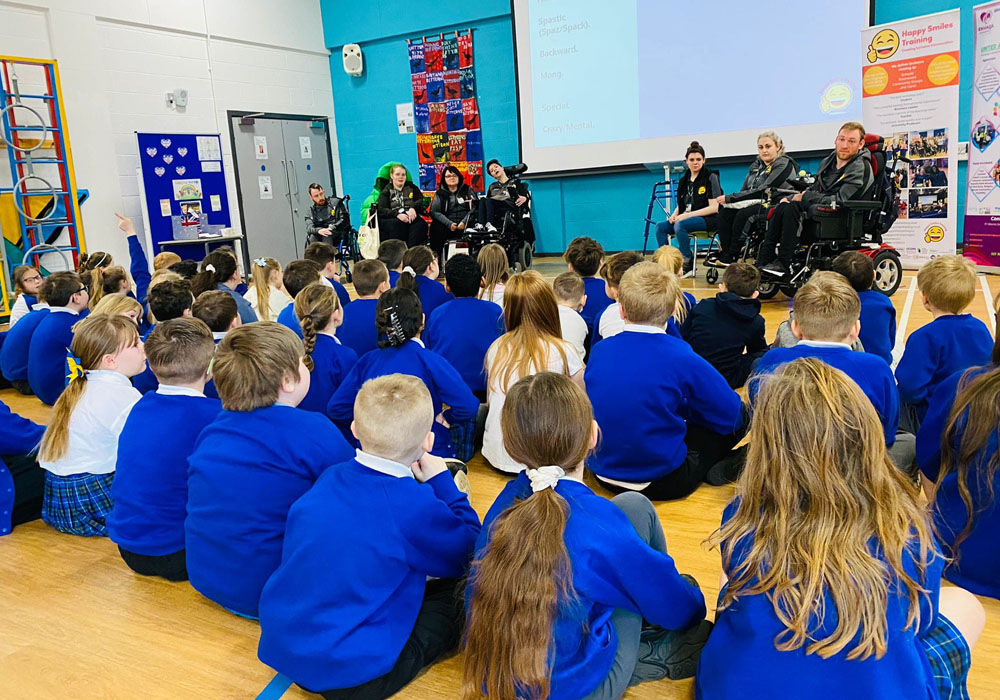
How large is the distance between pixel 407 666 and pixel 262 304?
9.74 feet

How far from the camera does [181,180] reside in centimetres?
848

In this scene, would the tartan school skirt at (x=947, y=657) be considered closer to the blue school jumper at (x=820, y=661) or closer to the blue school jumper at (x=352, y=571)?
the blue school jumper at (x=820, y=661)

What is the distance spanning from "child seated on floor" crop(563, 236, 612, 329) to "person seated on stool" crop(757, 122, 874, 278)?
6.48 feet

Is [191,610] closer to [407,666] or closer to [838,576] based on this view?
[407,666]

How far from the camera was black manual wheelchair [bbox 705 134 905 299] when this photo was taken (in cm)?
519

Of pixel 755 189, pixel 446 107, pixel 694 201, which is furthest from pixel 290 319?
pixel 446 107

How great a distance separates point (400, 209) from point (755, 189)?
368 cm

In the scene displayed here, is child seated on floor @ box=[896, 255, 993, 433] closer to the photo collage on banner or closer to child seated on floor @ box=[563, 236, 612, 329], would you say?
child seated on floor @ box=[563, 236, 612, 329]

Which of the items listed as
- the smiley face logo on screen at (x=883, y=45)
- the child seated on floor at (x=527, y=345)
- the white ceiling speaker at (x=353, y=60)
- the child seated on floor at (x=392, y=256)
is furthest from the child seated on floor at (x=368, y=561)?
the white ceiling speaker at (x=353, y=60)

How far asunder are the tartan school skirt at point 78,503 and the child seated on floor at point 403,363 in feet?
2.56

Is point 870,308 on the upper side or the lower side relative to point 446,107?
lower

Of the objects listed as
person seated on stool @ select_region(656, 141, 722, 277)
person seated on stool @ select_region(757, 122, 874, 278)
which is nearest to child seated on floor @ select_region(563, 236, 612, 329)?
person seated on stool @ select_region(757, 122, 874, 278)

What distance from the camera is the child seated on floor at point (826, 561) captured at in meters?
1.13

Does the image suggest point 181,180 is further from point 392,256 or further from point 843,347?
point 843,347
